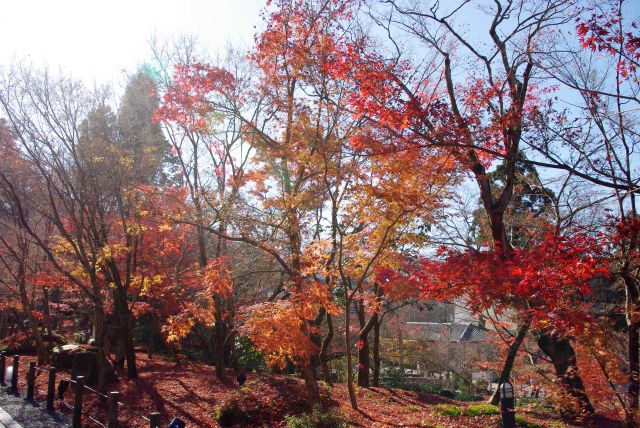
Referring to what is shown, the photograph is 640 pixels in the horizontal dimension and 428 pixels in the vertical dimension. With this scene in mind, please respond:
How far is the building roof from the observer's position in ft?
101

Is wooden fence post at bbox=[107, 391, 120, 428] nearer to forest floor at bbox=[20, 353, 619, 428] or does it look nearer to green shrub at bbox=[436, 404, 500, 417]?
forest floor at bbox=[20, 353, 619, 428]

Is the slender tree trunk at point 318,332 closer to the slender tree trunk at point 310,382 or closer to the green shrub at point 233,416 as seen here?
the slender tree trunk at point 310,382

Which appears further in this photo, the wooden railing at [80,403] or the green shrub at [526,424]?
the green shrub at [526,424]

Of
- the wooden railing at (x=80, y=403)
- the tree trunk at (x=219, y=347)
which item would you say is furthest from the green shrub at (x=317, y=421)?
the tree trunk at (x=219, y=347)

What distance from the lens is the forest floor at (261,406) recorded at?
977cm

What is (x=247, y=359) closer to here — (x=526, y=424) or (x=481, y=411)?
(x=481, y=411)

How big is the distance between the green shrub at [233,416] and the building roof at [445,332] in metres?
20.7

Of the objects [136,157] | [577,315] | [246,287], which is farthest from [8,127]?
[577,315]

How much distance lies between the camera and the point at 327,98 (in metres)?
9.32

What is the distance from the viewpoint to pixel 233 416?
31.7 ft

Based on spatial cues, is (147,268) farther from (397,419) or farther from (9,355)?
(397,419)

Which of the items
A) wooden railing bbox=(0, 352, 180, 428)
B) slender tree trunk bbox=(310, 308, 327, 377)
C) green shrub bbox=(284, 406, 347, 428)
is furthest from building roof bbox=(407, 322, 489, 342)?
wooden railing bbox=(0, 352, 180, 428)

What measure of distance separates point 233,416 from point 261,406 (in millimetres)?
589

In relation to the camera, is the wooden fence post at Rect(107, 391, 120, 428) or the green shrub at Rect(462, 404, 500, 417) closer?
the wooden fence post at Rect(107, 391, 120, 428)
